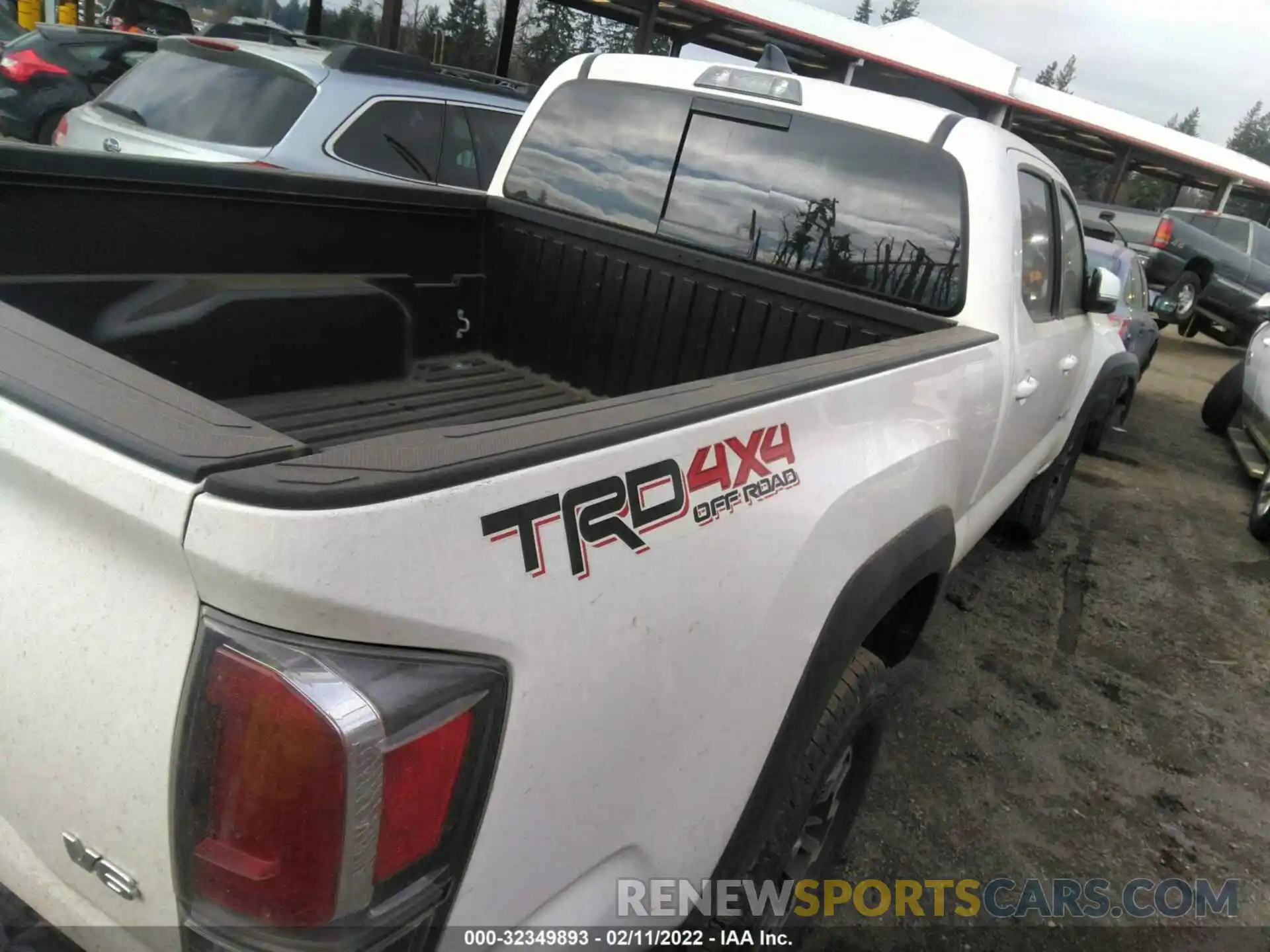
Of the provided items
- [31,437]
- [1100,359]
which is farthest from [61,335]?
[1100,359]

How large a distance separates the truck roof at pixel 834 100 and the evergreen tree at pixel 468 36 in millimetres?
11752

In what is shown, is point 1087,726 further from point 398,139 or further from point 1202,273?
point 1202,273

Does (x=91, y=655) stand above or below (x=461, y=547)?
below

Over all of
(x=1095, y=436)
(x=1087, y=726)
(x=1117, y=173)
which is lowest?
(x=1087, y=726)

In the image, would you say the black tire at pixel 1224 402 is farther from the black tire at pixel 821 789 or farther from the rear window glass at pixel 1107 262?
the black tire at pixel 821 789

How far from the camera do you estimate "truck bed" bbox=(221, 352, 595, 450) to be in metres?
2.78

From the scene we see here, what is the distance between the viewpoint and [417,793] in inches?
40.6

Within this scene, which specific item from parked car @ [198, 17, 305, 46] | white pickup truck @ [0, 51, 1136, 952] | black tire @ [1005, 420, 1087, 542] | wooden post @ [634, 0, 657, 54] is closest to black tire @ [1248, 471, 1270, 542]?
black tire @ [1005, 420, 1087, 542]

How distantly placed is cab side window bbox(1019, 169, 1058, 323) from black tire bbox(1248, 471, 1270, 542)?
3560 mm

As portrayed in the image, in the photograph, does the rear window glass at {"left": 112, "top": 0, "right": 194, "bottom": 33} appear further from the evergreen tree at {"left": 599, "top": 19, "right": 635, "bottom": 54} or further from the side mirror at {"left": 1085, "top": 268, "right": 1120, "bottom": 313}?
the side mirror at {"left": 1085, "top": 268, "right": 1120, "bottom": 313}

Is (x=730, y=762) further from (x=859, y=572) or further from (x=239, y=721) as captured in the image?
(x=239, y=721)

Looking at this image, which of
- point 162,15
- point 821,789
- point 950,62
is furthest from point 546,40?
point 821,789

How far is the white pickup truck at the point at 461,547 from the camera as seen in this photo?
0.99 metres

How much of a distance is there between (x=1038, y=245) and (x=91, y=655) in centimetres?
310
